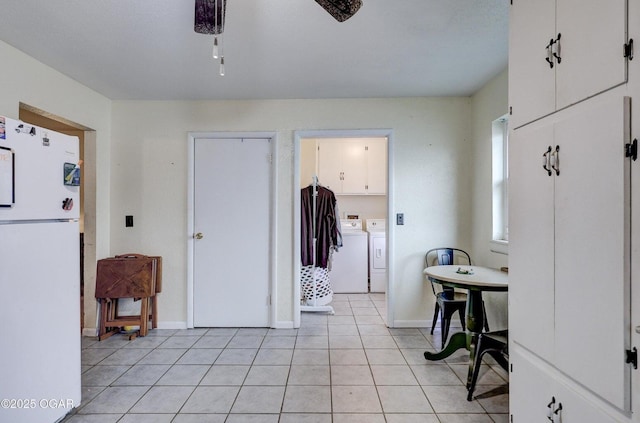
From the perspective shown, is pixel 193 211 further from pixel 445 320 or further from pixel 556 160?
pixel 556 160

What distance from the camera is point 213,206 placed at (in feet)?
10.5

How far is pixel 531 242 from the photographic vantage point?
1.28 meters

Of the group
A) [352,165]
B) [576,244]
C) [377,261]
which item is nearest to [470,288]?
[576,244]

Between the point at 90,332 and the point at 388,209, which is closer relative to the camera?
the point at 90,332

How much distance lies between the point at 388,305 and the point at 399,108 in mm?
2005

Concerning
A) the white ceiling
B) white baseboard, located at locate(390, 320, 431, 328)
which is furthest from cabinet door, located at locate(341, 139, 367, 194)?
white baseboard, located at locate(390, 320, 431, 328)

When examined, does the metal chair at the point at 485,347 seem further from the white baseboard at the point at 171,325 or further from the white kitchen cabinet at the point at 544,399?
the white baseboard at the point at 171,325

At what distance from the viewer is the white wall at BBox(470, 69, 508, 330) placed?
8.48 ft

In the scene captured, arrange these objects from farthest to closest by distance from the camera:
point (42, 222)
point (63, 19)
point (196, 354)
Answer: point (196, 354), point (63, 19), point (42, 222)

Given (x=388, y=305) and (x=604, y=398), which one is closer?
(x=604, y=398)

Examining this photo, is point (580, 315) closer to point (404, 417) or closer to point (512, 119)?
point (512, 119)

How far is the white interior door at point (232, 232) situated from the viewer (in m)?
3.20

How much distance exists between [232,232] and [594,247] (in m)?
2.84

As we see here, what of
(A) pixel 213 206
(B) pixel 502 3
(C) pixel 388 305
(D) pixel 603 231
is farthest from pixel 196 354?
(B) pixel 502 3
